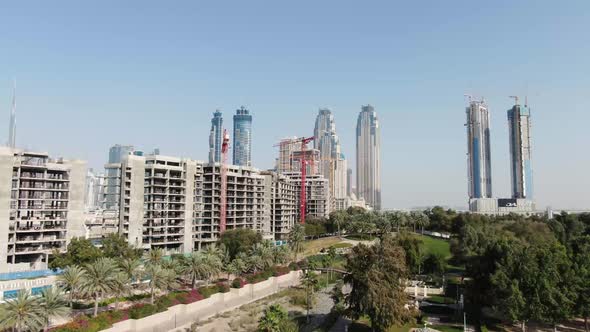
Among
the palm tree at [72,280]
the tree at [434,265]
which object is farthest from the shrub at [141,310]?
the tree at [434,265]

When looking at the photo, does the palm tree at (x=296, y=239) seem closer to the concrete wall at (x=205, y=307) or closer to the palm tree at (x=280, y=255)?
the palm tree at (x=280, y=255)

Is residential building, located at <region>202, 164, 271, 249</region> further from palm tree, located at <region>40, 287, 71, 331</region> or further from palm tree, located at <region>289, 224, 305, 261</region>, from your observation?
palm tree, located at <region>40, 287, 71, 331</region>

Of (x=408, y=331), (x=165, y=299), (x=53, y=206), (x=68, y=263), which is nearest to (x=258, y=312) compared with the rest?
(x=165, y=299)

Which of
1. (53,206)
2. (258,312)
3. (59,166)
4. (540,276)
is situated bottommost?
(258,312)

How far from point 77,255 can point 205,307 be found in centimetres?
2527

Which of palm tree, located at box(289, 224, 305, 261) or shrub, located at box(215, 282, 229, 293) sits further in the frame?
palm tree, located at box(289, 224, 305, 261)

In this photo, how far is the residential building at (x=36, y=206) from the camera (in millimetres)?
80250

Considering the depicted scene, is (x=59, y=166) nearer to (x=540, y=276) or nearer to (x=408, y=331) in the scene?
(x=408, y=331)

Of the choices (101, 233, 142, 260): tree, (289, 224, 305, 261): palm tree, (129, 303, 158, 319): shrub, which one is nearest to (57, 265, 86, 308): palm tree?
(129, 303, 158, 319): shrub

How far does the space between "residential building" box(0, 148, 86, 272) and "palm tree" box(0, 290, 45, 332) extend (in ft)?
148

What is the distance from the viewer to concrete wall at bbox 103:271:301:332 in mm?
53781

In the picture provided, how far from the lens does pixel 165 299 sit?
60406 millimetres

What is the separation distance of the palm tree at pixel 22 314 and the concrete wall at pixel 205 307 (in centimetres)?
820

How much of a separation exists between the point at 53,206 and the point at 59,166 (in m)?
8.63
